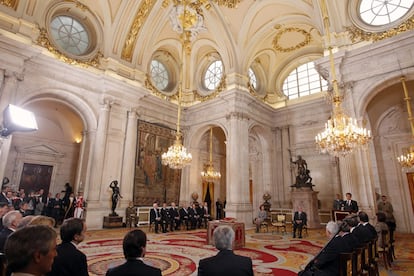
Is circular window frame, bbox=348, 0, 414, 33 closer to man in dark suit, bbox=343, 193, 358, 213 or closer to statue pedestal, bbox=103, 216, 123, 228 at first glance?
man in dark suit, bbox=343, 193, 358, 213

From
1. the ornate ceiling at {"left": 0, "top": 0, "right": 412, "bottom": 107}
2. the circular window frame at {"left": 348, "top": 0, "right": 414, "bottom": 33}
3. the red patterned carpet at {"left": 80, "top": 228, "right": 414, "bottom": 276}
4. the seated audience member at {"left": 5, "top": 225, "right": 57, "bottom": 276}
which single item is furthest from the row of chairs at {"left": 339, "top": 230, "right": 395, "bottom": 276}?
the circular window frame at {"left": 348, "top": 0, "right": 414, "bottom": 33}

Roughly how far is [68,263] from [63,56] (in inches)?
414

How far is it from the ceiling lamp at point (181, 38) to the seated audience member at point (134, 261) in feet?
23.8

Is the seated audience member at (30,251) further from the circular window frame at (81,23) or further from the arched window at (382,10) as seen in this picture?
the arched window at (382,10)

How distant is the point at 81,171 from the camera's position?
10781 millimetres

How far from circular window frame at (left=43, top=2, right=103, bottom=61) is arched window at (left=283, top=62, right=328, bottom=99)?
406 inches

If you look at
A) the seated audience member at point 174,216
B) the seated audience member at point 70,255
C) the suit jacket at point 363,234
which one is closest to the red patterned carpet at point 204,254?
the suit jacket at point 363,234

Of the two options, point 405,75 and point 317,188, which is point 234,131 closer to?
point 317,188

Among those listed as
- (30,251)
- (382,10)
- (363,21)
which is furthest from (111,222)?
(382,10)

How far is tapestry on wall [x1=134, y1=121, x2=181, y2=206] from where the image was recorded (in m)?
12.1

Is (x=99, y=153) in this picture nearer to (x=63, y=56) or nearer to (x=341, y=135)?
(x=63, y=56)

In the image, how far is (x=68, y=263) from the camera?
198 centimetres

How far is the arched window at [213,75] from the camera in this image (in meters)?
14.8

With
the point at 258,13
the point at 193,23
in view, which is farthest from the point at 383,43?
the point at 193,23
